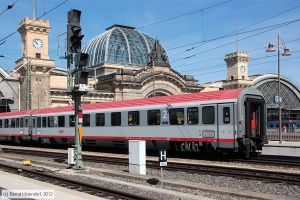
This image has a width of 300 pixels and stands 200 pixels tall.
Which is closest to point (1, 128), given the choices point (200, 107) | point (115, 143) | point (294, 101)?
point (115, 143)

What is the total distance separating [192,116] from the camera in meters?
24.4

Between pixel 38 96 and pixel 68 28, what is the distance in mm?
62708

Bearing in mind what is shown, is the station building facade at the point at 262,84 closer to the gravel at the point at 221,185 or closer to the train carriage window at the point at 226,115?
the train carriage window at the point at 226,115

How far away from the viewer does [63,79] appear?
9050 cm

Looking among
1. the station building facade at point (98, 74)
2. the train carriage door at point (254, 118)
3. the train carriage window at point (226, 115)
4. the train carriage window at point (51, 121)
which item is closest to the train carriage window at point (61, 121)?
the train carriage window at point (51, 121)

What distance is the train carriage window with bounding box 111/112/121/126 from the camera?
97.5ft

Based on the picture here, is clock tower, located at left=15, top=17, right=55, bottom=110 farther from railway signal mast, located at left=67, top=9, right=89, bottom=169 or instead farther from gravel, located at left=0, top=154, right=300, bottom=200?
gravel, located at left=0, top=154, right=300, bottom=200

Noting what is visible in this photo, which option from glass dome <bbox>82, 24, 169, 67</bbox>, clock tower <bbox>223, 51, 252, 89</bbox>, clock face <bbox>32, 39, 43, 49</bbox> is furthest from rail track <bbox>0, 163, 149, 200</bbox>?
clock tower <bbox>223, 51, 252, 89</bbox>

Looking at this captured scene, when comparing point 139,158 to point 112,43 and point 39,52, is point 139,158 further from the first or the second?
point 112,43

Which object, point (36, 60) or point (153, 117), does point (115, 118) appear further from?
point (36, 60)

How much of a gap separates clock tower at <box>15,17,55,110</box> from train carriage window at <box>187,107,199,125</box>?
56806 mm

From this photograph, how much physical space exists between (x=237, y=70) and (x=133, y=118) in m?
88.8

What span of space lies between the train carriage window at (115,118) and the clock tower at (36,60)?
49685 mm

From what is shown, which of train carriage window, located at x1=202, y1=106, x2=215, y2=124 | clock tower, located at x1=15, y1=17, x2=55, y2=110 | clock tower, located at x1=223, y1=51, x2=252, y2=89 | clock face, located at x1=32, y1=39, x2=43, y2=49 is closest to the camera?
train carriage window, located at x1=202, y1=106, x2=215, y2=124
